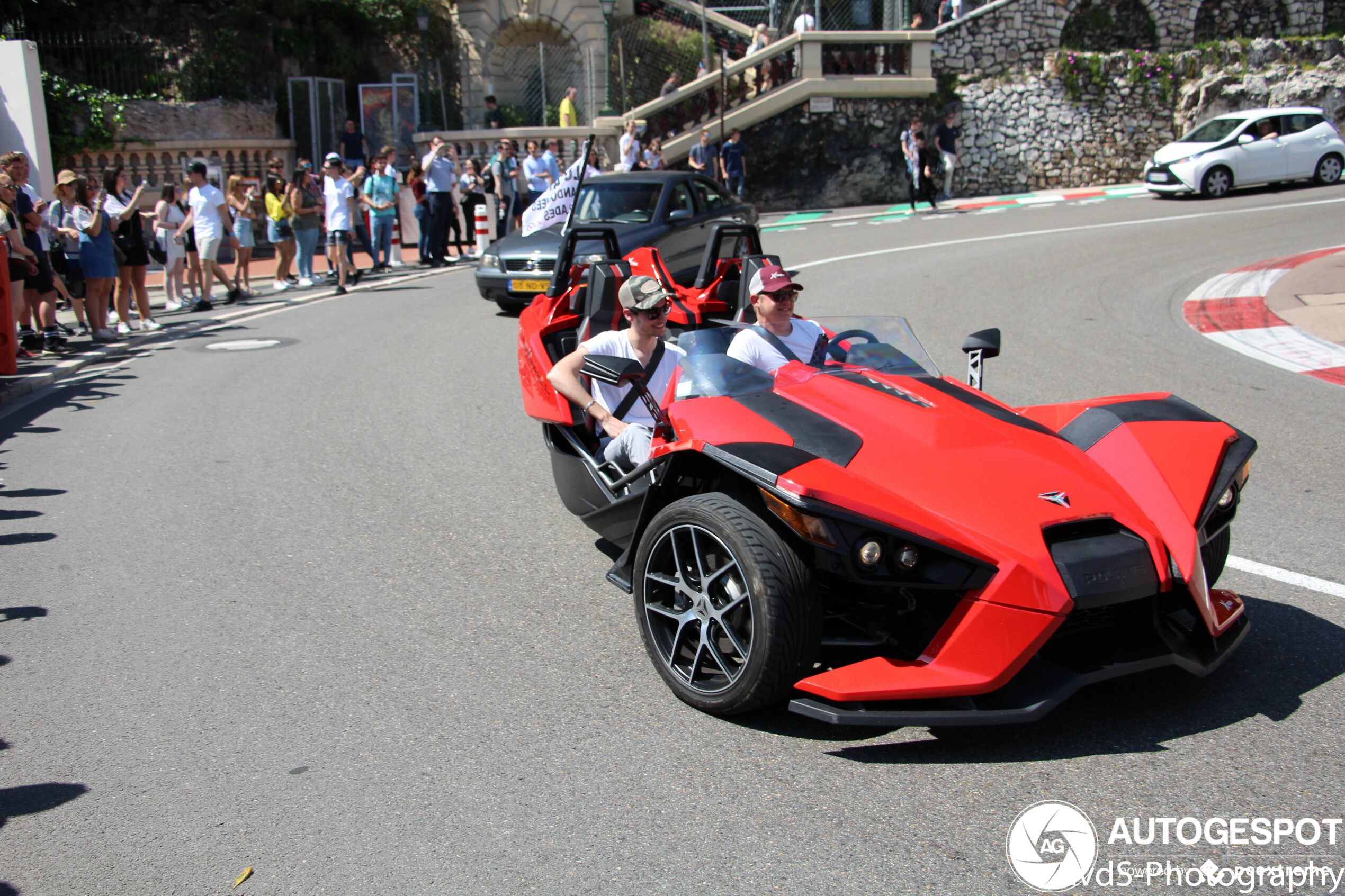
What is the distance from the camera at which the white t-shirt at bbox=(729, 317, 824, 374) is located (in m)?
4.88

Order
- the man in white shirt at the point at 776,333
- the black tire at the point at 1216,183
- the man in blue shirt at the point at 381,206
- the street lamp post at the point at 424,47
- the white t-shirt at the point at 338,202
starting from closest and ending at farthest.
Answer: the man in white shirt at the point at 776,333 → the white t-shirt at the point at 338,202 → the man in blue shirt at the point at 381,206 → the black tire at the point at 1216,183 → the street lamp post at the point at 424,47

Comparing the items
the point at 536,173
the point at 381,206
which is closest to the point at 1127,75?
the point at 536,173

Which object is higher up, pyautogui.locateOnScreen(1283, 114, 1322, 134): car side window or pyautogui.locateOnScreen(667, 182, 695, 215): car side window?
pyautogui.locateOnScreen(1283, 114, 1322, 134): car side window

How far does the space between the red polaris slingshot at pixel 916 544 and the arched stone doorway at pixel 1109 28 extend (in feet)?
88.4

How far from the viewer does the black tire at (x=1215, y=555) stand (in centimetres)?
349

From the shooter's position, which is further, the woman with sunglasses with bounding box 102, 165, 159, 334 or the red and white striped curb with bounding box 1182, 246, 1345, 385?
the woman with sunglasses with bounding box 102, 165, 159, 334

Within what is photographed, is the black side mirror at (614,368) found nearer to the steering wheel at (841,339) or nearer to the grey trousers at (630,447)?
the grey trousers at (630,447)

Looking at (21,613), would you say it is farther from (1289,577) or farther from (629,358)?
(1289,577)

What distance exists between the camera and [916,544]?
Answer: 314cm

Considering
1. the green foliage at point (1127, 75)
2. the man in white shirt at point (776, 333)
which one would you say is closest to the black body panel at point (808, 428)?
the man in white shirt at point (776, 333)

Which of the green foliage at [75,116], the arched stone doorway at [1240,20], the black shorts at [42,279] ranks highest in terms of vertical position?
the arched stone doorway at [1240,20]

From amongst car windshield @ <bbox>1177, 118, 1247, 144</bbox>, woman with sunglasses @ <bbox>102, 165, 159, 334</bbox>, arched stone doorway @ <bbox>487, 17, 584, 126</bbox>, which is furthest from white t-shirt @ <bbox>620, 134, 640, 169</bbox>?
car windshield @ <bbox>1177, 118, 1247, 144</bbox>

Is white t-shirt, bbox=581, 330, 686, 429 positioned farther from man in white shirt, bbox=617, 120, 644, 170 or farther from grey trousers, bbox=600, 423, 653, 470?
man in white shirt, bbox=617, 120, 644, 170

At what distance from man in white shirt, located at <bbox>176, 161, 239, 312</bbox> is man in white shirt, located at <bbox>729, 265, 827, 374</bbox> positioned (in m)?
10.3
